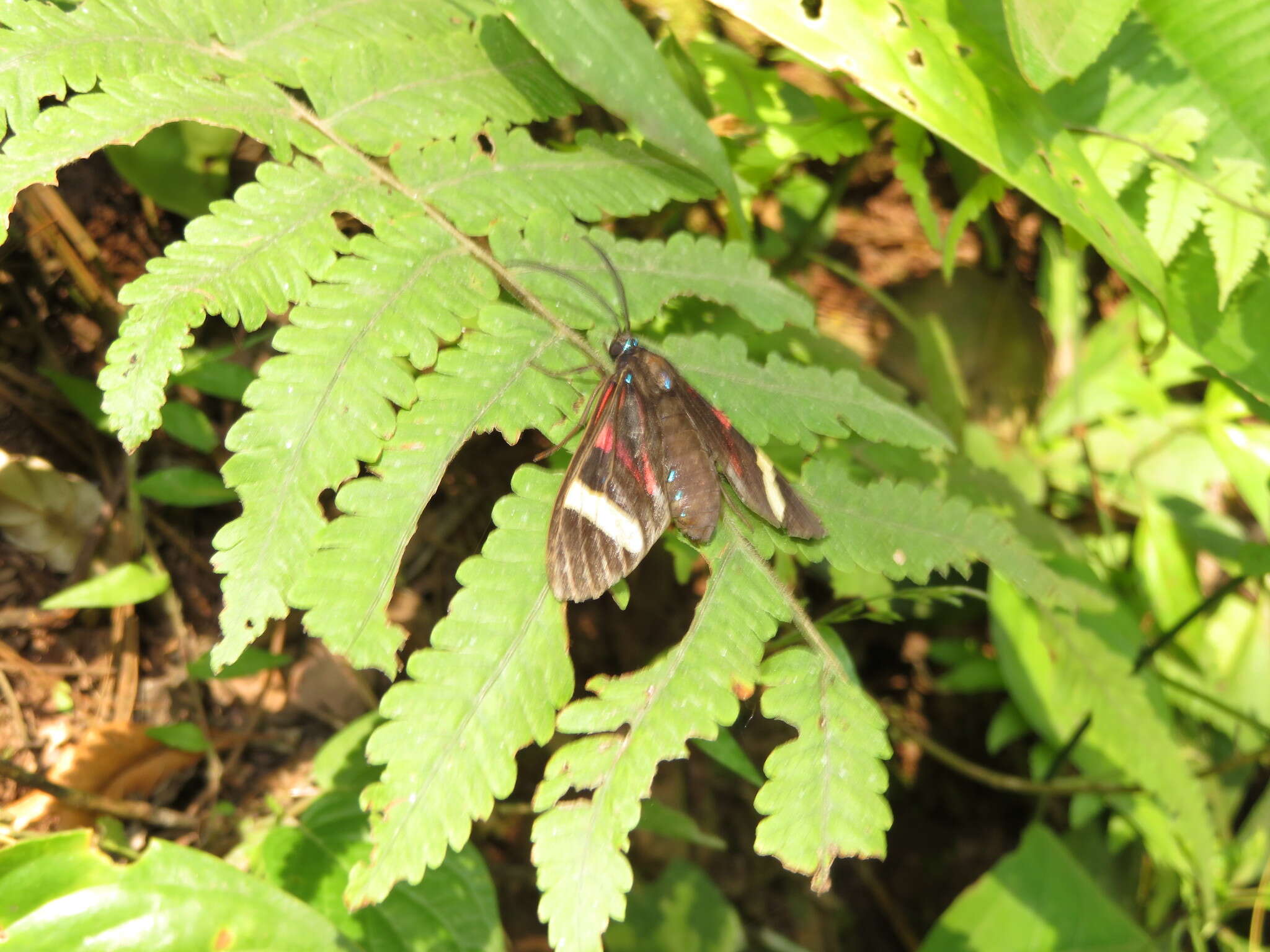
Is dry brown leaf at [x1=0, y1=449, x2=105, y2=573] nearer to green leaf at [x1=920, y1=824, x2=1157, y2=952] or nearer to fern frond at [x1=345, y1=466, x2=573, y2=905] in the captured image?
fern frond at [x1=345, y1=466, x2=573, y2=905]

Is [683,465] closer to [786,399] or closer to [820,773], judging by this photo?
[786,399]

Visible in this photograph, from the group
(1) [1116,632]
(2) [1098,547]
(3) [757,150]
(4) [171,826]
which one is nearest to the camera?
(4) [171,826]

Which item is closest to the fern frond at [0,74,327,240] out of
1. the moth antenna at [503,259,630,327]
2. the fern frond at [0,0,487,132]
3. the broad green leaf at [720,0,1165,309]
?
the fern frond at [0,0,487,132]

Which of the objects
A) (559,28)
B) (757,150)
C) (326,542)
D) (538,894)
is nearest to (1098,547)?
(757,150)

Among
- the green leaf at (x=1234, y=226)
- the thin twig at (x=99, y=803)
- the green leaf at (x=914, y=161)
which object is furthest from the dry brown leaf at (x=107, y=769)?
the green leaf at (x=1234, y=226)

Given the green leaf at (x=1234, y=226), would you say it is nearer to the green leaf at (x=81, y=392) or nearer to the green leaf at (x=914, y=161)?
the green leaf at (x=914, y=161)

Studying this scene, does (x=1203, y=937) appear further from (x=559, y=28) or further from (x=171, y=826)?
(x=559, y=28)
